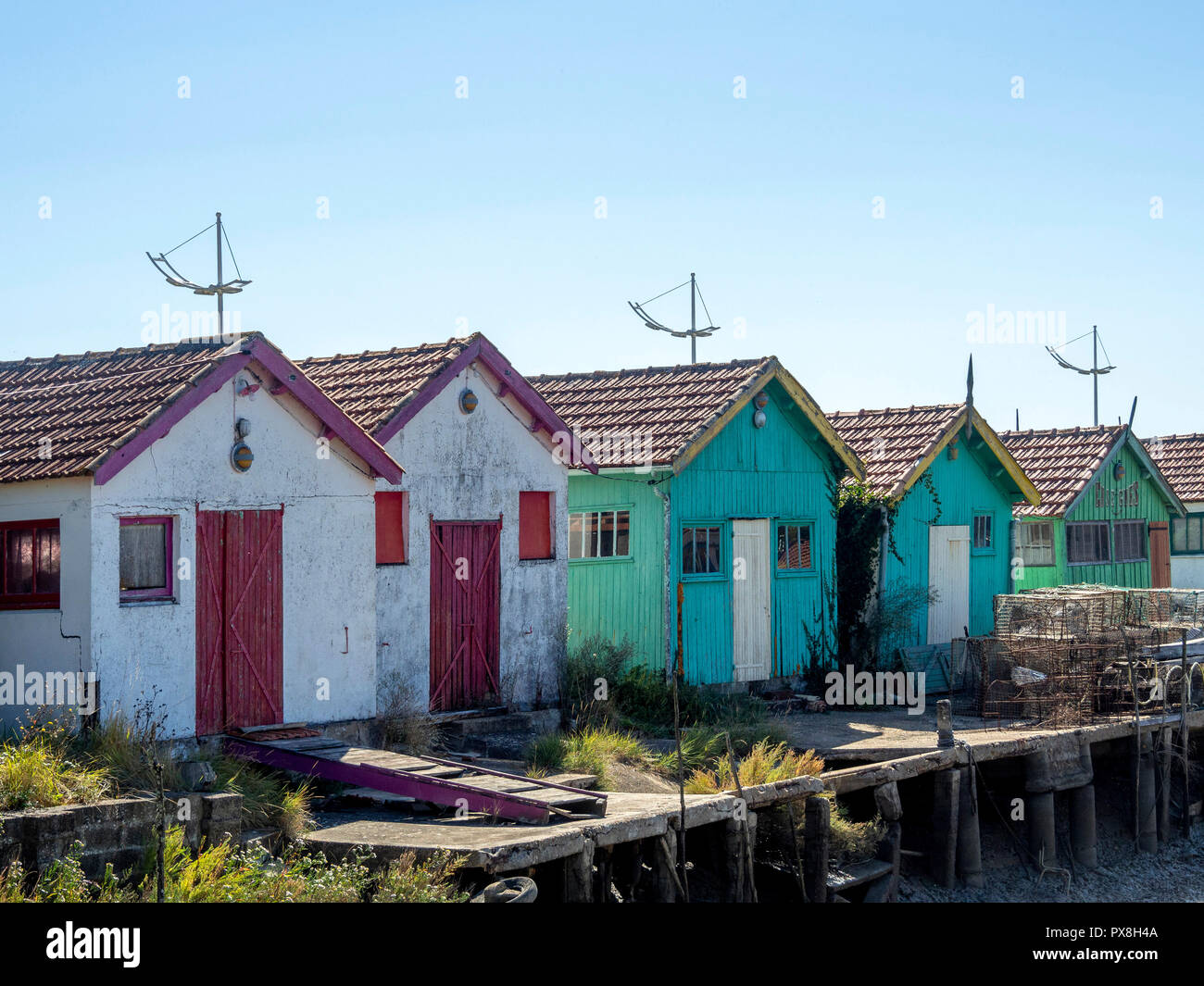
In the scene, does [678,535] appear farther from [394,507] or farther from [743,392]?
[394,507]

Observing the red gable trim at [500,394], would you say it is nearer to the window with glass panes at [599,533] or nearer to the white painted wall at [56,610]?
the window with glass panes at [599,533]

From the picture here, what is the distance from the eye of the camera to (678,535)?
771 inches

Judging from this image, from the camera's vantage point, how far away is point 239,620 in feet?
45.6

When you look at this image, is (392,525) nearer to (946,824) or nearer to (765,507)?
(765,507)

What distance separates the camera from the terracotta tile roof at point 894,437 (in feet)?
76.1

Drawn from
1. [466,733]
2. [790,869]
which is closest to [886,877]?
[790,869]

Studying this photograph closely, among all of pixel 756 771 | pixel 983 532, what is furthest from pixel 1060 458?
pixel 756 771

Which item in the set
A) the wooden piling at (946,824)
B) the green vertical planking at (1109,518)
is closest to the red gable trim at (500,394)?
the wooden piling at (946,824)

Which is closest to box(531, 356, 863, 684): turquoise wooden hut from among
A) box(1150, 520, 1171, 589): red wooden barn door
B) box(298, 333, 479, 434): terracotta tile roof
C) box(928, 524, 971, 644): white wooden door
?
box(928, 524, 971, 644): white wooden door

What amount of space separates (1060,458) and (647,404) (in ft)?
38.0

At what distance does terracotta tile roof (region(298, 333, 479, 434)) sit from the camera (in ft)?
53.6

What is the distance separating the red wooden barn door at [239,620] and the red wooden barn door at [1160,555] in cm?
2171

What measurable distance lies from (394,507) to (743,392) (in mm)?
6046

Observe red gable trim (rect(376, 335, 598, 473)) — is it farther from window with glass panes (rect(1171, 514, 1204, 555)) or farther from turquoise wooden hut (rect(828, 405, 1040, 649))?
window with glass panes (rect(1171, 514, 1204, 555))
